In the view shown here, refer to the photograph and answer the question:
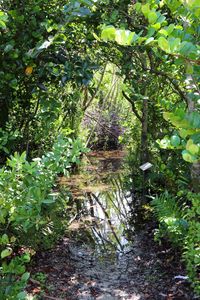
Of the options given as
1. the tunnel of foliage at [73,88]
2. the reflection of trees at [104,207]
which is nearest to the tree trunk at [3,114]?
the tunnel of foliage at [73,88]

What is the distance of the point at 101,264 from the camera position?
4.46 metres

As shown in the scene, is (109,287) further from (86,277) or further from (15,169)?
(15,169)

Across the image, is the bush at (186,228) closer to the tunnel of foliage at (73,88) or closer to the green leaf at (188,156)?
the tunnel of foliage at (73,88)

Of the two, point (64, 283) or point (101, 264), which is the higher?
point (101, 264)

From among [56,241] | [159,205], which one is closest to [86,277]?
[56,241]

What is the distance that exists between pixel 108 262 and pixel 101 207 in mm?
2085

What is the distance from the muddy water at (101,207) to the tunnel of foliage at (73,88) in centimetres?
47

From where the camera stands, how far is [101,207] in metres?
6.58

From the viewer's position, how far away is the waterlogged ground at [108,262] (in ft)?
12.0

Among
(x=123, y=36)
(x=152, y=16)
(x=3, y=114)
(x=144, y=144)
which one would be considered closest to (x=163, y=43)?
(x=123, y=36)

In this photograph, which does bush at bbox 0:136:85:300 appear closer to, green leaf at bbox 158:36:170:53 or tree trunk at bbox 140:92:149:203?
green leaf at bbox 158:36:170:53

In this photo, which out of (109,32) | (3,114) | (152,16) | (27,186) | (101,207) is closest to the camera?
(109,32)

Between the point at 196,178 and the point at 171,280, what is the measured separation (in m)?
1.06

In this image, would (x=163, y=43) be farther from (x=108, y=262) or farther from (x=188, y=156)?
(x=108, y=262)
